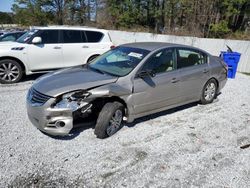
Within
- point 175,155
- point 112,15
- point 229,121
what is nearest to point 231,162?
point 175,155

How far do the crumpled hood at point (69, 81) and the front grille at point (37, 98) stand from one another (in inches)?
2.1

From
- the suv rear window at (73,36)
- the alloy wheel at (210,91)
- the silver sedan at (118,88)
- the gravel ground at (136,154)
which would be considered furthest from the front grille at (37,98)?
the suv rear window at (73,36)

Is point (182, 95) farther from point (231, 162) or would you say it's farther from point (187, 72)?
point (231, 162)

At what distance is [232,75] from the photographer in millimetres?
8742

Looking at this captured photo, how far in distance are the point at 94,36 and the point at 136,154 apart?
545cm

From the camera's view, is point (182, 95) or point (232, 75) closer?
point (182, 95)

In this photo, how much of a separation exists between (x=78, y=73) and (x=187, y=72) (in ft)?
7.41

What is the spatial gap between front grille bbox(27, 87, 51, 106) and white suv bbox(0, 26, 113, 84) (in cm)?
345

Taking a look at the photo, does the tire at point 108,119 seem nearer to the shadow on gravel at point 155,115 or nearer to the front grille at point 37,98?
the shadow on gravel at point 155,115

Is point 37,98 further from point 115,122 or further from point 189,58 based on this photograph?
point 189,58

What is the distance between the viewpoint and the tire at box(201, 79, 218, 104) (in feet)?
17.8

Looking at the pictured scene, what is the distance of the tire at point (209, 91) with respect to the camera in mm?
5421

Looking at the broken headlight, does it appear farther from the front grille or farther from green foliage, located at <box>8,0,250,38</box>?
green foliage, located at <box>8,0,250,38</box>

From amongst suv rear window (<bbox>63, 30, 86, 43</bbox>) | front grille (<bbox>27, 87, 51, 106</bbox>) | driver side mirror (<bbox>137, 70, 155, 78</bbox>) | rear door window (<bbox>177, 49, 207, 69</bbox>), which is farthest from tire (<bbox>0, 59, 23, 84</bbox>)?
rear door window (<bbox>177, 49, 207, 69</bbox>)
